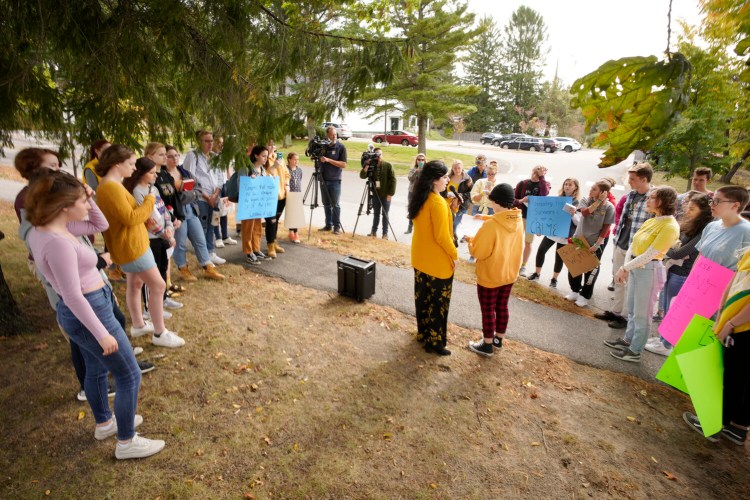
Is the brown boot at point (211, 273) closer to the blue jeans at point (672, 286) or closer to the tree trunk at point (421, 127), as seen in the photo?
the blue jeans at point (672, 286)

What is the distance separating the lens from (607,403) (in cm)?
343

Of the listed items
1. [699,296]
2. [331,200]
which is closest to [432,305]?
[699,296]

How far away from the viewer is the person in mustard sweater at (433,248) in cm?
349

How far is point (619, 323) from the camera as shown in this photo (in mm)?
4879

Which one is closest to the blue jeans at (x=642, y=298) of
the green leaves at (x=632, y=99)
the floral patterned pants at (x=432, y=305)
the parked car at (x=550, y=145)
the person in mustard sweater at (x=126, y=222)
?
the floral patterned pants at (x=432, y=305)

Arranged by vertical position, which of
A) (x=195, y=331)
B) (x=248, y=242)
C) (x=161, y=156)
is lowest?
(x=195, y=331)

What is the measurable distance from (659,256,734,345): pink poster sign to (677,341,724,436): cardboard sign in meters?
0.87

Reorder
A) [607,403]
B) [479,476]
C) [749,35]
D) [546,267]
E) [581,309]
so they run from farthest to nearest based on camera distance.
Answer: [546,267] → [581,309] → [607,403] → [479,476] → [749,35]

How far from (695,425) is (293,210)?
6.20 m

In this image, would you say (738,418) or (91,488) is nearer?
(91,488)

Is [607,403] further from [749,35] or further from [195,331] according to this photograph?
[195,331]

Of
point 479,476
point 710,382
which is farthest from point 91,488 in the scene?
point 710,382

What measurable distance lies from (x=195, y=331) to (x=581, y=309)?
5078mm

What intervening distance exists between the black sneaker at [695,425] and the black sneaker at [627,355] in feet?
2.71
